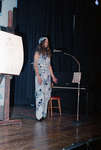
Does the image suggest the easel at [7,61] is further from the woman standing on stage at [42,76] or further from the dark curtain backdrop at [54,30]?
the dark curtain backdrop at [54,30]

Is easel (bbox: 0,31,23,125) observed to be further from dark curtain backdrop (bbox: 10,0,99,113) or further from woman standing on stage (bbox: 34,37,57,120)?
dark curtain backdrop (bbox: 10,0,99,113)

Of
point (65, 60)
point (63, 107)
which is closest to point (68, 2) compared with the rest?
point (65, 60)

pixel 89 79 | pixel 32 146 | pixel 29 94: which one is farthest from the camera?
pixel 29 94

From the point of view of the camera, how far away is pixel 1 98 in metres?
3.26

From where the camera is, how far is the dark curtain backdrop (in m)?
5.09

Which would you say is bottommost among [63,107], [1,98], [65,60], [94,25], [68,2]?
[63,107]

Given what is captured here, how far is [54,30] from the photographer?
18.3 feet

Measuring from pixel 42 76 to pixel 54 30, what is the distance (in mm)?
2275

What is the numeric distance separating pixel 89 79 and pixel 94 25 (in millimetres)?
1200

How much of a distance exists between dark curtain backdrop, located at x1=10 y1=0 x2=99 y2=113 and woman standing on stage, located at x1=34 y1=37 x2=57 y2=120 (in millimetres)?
1584

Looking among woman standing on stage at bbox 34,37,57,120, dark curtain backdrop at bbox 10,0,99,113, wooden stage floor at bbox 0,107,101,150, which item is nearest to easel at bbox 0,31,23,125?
wooden stage floor at bbox 0,107,101,150

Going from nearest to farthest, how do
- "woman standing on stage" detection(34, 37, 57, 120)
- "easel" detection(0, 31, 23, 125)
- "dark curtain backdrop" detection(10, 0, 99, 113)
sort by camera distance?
"easel" detection(0, 31, 23, 125) < "woman standing on stage" detection(34, 37, 57, 120) < "dark curtain backdrop" detection(10, 0, 99, 113)

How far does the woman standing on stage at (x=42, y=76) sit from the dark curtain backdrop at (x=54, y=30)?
1584 mm

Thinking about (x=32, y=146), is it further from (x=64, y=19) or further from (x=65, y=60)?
(x=64, y=19)
